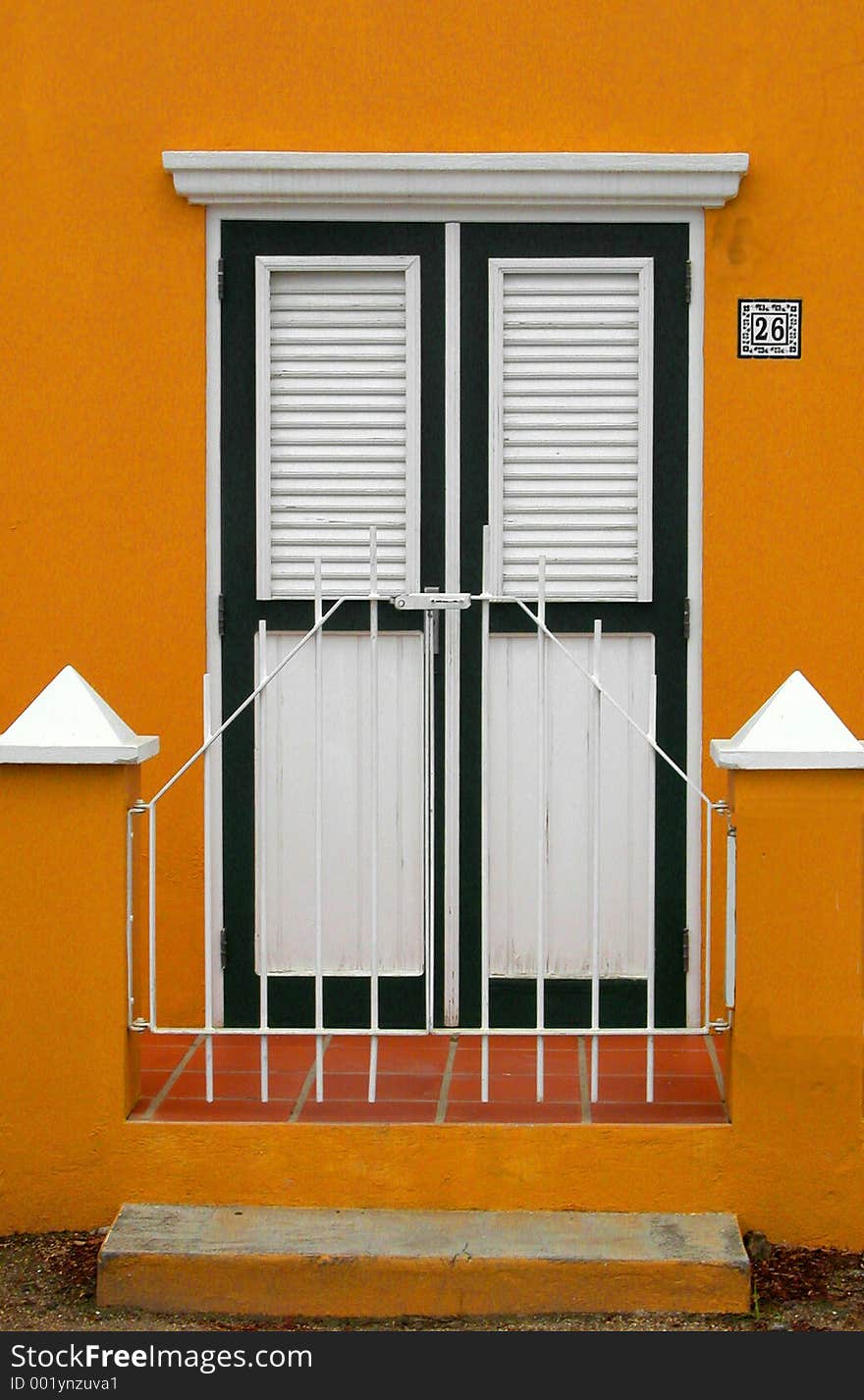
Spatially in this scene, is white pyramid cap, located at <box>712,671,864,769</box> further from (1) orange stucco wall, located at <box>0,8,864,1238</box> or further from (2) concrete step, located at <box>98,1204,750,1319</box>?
(2) concrete step, located at <box>98,1204,750,1319</box>

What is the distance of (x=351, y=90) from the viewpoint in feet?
17.4

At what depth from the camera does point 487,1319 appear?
395 centimetres

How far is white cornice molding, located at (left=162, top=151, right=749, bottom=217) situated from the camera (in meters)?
5.17

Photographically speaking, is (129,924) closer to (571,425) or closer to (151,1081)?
→ (151,1081)

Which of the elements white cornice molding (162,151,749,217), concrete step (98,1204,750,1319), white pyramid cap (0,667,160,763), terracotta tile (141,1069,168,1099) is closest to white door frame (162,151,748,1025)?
white cornice molding (162,151,749,217)

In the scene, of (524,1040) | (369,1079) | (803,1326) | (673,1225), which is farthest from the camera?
(524,1040)

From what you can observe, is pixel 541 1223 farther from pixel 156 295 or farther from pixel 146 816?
pixel 156 295

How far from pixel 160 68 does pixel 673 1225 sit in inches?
154

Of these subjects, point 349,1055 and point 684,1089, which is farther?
point 349,1055

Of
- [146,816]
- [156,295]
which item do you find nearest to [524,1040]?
[146,816]

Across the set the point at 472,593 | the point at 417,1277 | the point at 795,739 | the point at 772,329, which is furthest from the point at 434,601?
the point at 417,1277

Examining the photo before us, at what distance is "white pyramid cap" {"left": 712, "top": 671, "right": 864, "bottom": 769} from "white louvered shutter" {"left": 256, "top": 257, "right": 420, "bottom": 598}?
1.55 meters

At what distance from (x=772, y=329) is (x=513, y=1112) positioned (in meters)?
2.66

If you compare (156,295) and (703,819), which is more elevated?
(156,295)
